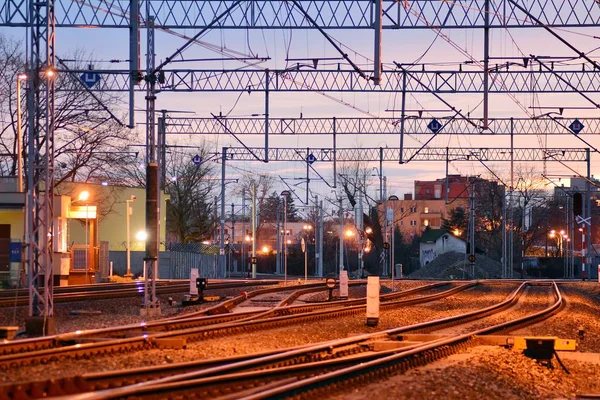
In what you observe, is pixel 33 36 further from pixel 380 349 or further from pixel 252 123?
pixel 252 123

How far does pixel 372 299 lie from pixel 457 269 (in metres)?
53.1

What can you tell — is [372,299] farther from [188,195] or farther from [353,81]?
[188,195]

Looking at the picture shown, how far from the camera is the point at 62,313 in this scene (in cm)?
2503

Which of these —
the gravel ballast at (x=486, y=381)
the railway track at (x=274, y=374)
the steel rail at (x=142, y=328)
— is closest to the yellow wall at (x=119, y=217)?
the steel rail at (x=142, y=328)

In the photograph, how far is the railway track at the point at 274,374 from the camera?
10.7 meters

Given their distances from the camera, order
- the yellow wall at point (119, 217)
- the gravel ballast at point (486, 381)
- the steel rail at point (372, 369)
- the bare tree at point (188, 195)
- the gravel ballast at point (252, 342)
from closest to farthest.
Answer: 1. the steel rail at point (372, 369)
2. the gravel ballast at point (486, 381)
3. the gravel ballast at point (252, 342)
4. the yellow wall at point (119, 217)
5. the bare tree at point (188, 195)

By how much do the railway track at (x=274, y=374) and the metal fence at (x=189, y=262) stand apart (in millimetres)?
46243

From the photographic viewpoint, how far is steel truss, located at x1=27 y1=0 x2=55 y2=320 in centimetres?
1888

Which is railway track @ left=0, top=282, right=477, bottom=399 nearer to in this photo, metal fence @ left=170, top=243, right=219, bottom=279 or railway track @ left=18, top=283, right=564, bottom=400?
railway track @ left=18, top=283, right=564, bottom=400

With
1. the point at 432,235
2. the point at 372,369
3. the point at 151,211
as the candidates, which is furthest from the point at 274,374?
the point at 432,235

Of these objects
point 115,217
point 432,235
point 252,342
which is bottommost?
point 252,342

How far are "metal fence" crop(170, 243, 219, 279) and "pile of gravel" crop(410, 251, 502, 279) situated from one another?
16141 millimetres

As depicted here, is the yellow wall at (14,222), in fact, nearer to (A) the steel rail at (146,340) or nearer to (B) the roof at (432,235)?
(A) the steel rail at (146,340)

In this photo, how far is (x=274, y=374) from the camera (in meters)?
12.6
